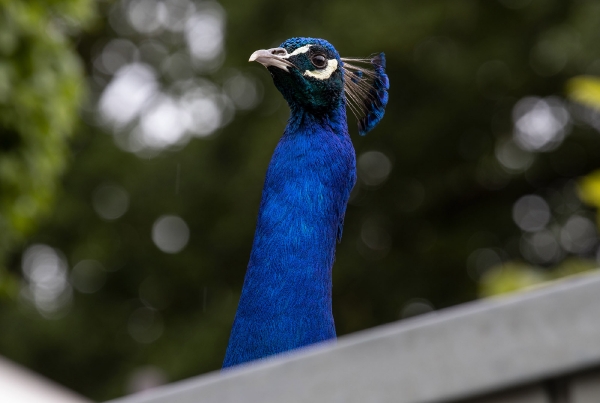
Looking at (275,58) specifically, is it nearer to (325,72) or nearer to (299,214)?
(325,72)

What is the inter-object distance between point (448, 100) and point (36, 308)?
172 inches

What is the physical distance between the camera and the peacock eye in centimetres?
160

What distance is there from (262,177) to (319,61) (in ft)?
15.6

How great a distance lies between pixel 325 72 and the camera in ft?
5.24

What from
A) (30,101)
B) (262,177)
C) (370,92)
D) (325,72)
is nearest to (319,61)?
(325,72)

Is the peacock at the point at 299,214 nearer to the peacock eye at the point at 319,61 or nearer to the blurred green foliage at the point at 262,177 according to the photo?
the peacock eye at the point at 319,61

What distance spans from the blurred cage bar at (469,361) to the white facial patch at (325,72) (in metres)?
0.73

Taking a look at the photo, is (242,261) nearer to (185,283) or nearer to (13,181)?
(185,283)

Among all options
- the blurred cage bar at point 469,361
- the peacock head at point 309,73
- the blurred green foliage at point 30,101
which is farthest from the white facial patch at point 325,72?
the blurred green foliage at point 30,101

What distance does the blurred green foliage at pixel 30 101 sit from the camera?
296 cm

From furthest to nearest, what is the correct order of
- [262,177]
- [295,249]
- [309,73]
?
[262,177], [309,73], [295,249]

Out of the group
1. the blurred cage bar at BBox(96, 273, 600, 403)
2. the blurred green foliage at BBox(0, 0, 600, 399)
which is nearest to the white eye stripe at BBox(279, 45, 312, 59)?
the blurred cage bar at BBox(96, 273, 600, 403)

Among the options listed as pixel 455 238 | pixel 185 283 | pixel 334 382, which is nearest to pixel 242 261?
pixel 185 283

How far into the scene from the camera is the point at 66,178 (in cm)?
785
